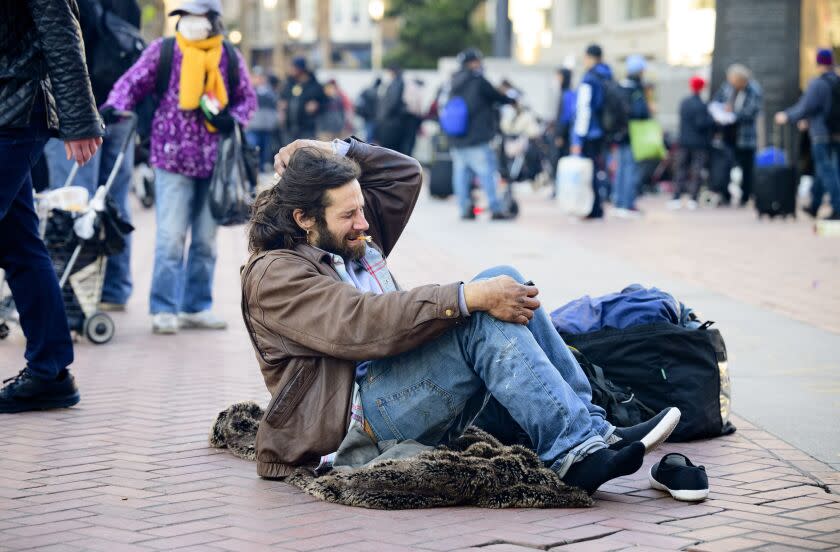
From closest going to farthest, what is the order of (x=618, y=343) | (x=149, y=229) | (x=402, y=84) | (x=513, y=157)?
(x=618, y=343) → (x=149, y=229) → (x=402, y=84) → (x=513, y=157)

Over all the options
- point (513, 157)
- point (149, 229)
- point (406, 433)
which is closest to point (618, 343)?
point (406, 433)

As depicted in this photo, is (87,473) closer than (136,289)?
Yes

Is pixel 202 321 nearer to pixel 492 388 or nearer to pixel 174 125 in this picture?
pixel 174 125

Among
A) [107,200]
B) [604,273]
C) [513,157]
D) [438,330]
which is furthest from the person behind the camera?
[513,157]

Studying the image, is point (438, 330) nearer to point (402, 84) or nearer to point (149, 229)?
point (149, 229)

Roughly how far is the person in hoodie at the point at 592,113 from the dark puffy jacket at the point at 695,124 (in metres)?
2.78

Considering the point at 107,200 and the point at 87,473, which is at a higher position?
the point at 107,200

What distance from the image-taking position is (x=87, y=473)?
15.2 ft

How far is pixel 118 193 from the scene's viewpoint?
874 cm

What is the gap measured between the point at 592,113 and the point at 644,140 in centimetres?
127

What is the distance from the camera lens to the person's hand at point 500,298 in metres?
4.10

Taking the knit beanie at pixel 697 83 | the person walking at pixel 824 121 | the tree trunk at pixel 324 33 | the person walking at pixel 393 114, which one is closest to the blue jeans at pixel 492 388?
the person walking at pixel 824 121

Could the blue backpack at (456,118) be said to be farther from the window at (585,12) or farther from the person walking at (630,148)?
the window at (585,12)

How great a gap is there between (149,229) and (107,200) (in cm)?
751
